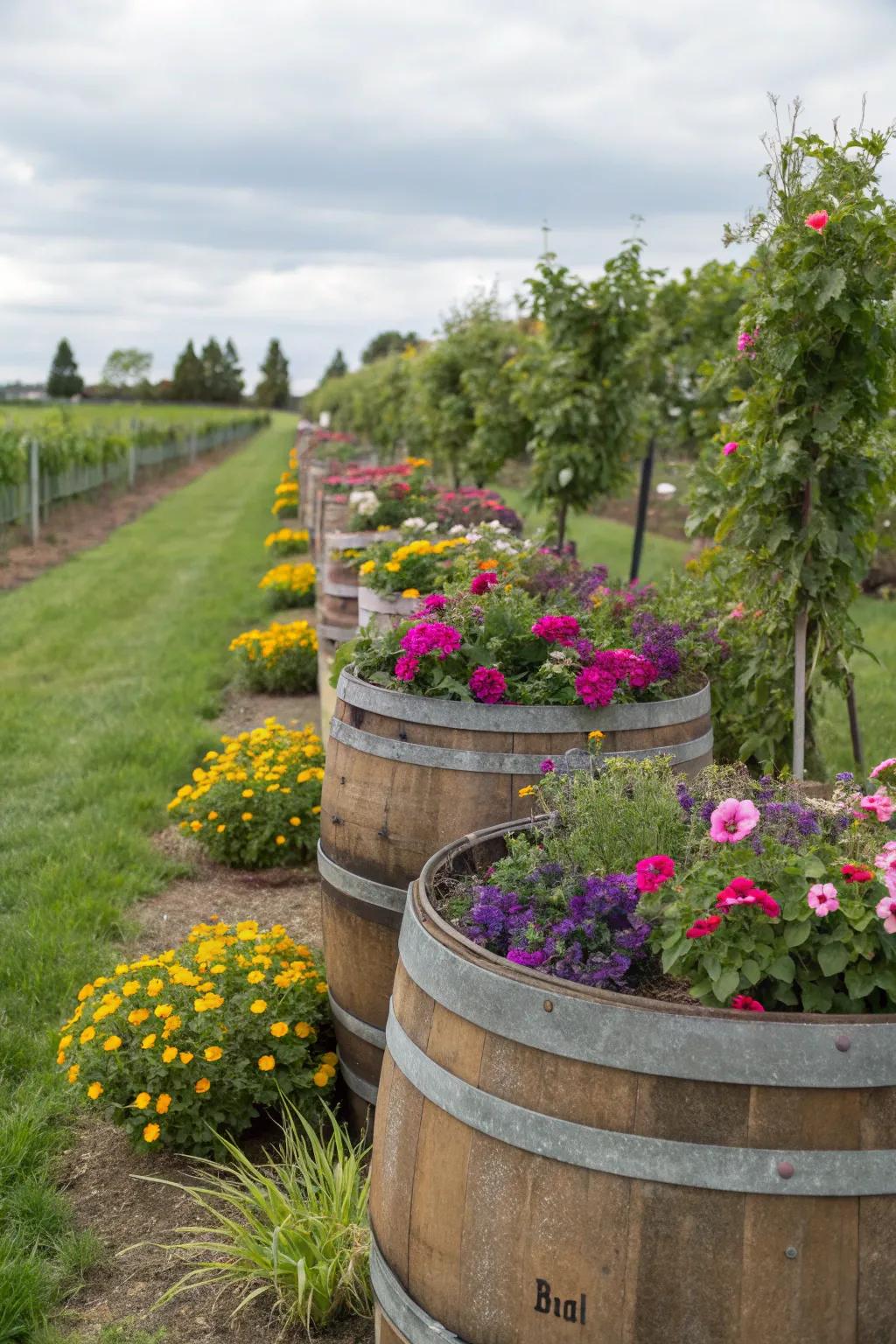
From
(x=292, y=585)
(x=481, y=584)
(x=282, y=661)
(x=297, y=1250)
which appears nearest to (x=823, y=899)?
(x=297, y=1250)

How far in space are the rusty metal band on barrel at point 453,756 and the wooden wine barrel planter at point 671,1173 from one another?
1.10 m

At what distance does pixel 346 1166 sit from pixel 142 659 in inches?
318

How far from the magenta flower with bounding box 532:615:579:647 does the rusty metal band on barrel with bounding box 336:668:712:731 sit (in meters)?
0.37

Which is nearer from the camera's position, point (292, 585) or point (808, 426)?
point (808, 426)

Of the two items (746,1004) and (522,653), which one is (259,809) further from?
(746,1004)

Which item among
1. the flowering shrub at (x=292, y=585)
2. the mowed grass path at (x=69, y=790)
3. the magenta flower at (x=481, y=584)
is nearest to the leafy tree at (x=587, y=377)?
the flowering shrub at (x=292, y=585)

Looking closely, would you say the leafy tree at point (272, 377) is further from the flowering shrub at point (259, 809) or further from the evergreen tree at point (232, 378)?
the flowering shrub at point (259, 809)

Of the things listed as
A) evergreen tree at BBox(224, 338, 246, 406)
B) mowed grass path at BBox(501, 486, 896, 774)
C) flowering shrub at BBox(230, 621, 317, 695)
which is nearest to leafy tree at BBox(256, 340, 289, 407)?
evergreen tree at BBox(224, 338, 246, 406)

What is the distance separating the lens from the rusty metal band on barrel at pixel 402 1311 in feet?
6.87

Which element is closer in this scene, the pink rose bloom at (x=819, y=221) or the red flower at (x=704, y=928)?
the red flower at (x=704, y=928)

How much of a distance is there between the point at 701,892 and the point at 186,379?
119575 mm

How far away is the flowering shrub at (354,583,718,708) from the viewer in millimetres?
3346

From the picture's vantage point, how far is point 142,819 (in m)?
6.19

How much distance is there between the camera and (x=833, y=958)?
200 centimetres
